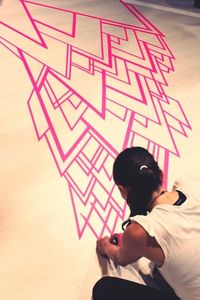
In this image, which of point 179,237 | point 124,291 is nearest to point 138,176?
point 179,237

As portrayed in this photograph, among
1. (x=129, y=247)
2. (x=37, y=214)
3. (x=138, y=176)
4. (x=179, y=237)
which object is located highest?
(x=138, y=176)

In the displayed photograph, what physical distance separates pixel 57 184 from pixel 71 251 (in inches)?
14.1

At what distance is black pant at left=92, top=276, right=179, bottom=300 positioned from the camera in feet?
4.56

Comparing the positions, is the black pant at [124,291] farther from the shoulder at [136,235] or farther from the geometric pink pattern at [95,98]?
the geometric pink pattern at [95,98]

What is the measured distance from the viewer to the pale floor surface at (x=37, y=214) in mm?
1587

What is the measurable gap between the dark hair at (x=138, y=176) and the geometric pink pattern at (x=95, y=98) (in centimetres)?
51

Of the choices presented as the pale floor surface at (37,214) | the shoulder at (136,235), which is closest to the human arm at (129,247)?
the shoulder at (136,235)

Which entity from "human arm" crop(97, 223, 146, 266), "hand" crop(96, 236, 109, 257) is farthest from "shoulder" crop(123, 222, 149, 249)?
"hand" crop(96, 236, 109, 257)

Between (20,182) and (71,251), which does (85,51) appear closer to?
(20,182)

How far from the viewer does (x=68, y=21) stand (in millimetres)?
3062

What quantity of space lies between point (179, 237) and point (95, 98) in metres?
1.34

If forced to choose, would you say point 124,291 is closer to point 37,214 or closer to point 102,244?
point 102,244

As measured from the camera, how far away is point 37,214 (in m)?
1.80

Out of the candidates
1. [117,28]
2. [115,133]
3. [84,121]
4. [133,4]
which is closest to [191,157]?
[115,133]
